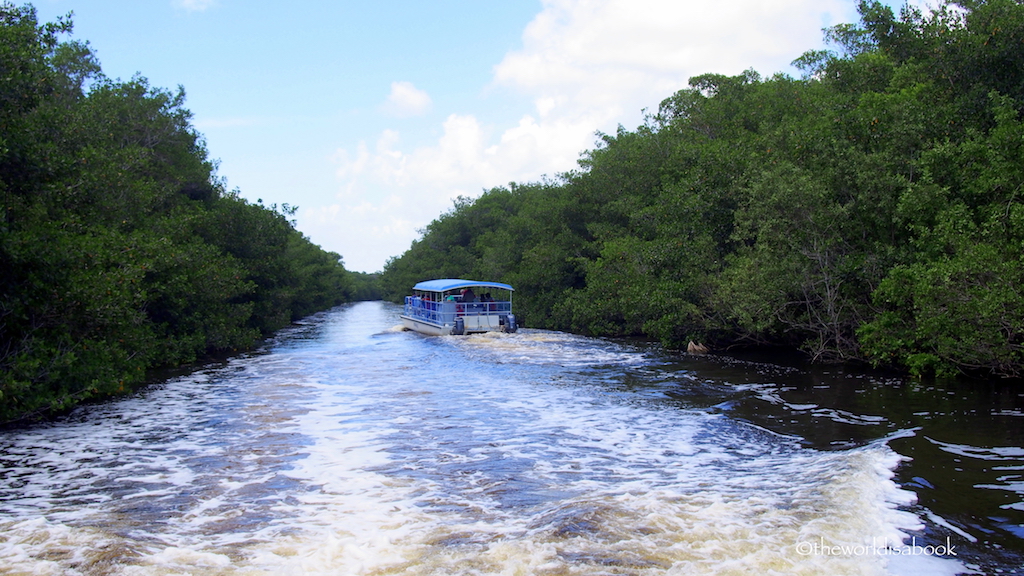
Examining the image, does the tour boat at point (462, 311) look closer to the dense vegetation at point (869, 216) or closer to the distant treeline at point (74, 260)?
the dense vegetation at point (869, 216)

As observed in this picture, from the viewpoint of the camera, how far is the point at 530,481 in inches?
303

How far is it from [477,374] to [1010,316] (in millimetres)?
10775

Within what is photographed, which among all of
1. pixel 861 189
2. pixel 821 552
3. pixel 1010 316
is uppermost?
pixel 861 189

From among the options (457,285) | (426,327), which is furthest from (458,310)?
(426,327)

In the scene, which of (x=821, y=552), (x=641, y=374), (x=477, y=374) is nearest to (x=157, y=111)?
(x=477, y=374)

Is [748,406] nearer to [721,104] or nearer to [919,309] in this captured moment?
[919,309]

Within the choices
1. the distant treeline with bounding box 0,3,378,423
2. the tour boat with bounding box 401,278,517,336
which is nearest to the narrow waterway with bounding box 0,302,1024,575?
the distant treeline with bounding box 0,3,378,423

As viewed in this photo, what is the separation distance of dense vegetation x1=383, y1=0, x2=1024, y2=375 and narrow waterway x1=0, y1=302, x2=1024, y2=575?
174cm

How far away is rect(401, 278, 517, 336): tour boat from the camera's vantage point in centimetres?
2855

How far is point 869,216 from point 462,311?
17.0 m

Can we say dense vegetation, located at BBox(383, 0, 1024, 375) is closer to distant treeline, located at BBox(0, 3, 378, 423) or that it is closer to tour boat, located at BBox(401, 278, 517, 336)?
tour boat, located at BBox(401, 278, 517, 336)

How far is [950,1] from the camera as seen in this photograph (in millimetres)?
16766

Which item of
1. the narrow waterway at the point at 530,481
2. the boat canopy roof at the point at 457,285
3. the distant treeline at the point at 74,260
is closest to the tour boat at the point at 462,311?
the boat canopy roof at the point at 457,285

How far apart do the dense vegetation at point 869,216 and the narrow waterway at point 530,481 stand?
68.6 inches
